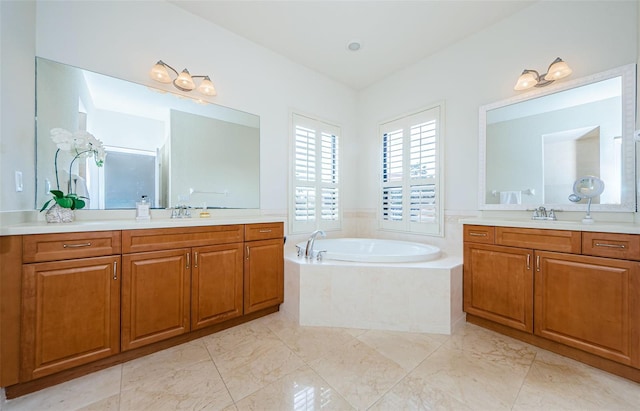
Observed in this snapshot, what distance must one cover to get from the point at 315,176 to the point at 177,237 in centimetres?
178

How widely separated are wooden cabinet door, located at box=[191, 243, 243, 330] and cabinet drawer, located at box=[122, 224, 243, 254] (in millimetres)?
61

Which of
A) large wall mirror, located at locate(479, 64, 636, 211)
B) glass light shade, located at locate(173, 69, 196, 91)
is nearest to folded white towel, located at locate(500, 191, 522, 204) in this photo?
large wall mirror, located at locate(479, 64, 636, 211)

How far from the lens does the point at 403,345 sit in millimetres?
1828

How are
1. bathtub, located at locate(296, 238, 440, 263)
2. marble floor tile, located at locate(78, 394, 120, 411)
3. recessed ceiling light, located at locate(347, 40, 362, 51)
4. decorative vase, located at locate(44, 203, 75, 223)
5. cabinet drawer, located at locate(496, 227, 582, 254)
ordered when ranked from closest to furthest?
1. marble floor tile, located at locate(78, 394, 120, 411)
2. decorative vase, located at locate(44, 203, 75, 223)
3. cabinet drawer, located at locate(496, 227, 582, 254)
4. bathtub, located at locate(296, 238, 440, 263)
5. recessed ceiling light, located at locate(347, 40, 362, 51)

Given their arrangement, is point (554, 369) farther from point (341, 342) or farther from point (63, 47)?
point (63, 47)

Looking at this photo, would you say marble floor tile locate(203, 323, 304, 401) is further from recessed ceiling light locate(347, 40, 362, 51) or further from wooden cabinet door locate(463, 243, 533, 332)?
recessed ceiling light locate(347, 40, 362, 51)

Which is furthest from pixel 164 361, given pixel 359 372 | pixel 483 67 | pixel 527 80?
pixel 483 67

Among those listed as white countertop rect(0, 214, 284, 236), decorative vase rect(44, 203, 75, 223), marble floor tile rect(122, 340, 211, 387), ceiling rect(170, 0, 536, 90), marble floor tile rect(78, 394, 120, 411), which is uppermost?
ceiling rect(170, 0, 536, 90)

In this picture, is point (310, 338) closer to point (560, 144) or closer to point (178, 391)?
point (178, 391)

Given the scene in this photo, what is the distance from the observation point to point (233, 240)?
205 cm

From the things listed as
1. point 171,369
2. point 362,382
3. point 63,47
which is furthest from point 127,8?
point 362,382

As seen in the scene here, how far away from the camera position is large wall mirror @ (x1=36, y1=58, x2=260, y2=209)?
171cm

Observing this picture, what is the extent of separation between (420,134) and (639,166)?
5.49 feet

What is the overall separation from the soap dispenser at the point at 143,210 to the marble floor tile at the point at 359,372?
1.63m
